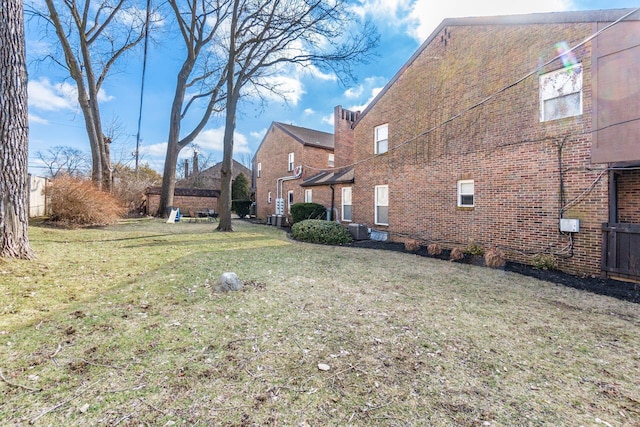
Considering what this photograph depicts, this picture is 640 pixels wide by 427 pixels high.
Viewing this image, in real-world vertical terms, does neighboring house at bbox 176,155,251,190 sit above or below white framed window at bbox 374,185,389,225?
above

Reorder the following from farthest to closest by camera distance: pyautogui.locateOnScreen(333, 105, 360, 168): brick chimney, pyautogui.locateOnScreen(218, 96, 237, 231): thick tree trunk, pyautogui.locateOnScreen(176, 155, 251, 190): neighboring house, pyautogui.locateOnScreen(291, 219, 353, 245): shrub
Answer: pyautogui.locateOnScreen(176, 155, 251, 190): neighboring house
pyautogui.locateOnScreen(333, 105, 360, 168): brick chimney
pyautogui.locateOnScreen(218, 96, 237, 231): thick tree trunk
pyautogui.locateOnScreen(291, 219, 353, 245): shrub

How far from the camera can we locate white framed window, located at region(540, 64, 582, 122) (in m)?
6.70

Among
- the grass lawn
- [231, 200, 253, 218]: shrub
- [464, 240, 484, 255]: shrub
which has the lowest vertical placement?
the grass lawn

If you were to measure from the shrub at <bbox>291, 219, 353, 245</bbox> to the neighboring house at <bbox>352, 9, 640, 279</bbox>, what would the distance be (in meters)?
1.75

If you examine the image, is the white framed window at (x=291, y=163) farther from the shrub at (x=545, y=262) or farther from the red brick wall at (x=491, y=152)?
the shrub at (x=545, y=262)

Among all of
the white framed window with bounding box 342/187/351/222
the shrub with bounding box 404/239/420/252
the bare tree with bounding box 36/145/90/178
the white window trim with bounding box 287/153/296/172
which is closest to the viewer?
the shrub with bounding box 404/239/420/252

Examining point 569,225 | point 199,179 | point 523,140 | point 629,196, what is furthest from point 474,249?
point 199,179

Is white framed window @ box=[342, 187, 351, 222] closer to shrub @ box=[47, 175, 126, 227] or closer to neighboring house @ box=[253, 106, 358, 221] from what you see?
neighboring house @ box=[253, 106, 358, 221]

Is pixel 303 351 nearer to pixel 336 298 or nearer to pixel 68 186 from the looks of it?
pixel 336 298

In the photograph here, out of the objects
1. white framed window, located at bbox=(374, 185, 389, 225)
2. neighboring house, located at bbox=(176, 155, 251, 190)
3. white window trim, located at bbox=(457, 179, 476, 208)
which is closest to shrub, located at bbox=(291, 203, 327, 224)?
white framed window, located at bbox=(374, 185, 389, 225)

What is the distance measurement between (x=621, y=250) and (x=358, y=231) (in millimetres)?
7131

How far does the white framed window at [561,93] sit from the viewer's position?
22.0 ft

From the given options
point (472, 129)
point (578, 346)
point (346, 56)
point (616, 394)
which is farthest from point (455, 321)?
point (346, 56)

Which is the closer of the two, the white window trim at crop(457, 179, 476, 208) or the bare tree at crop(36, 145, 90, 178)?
the white window trim at crop(457, 179, 476, 208)
